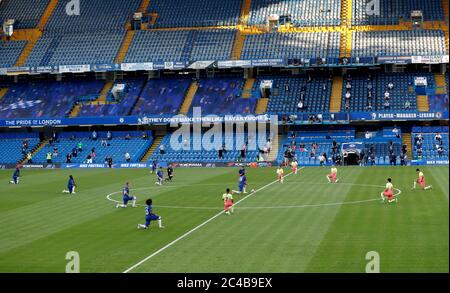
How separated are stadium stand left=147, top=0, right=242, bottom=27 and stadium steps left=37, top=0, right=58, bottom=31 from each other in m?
13.5

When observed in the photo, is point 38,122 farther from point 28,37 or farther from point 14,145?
point 28,37

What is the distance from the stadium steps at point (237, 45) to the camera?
Result: 279 ft

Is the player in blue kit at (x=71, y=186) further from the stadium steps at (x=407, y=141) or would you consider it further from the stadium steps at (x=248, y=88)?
the stadium steps at (x=407, y=141)

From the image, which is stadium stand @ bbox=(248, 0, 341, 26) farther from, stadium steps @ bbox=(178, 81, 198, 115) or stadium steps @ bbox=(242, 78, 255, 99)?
stadium steps @ bbox=(178, 81, 198, 115)

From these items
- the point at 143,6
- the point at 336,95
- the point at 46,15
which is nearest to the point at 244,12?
the point at 143,6

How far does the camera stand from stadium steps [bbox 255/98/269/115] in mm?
80306

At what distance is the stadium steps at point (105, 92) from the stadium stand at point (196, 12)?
9.92 metres

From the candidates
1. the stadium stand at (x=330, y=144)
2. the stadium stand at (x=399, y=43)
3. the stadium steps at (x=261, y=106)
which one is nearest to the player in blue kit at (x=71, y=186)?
the stadium stand at (x=330, y=144)

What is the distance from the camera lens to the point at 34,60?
8988 centimetres

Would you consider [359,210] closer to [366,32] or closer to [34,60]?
[366,32]
